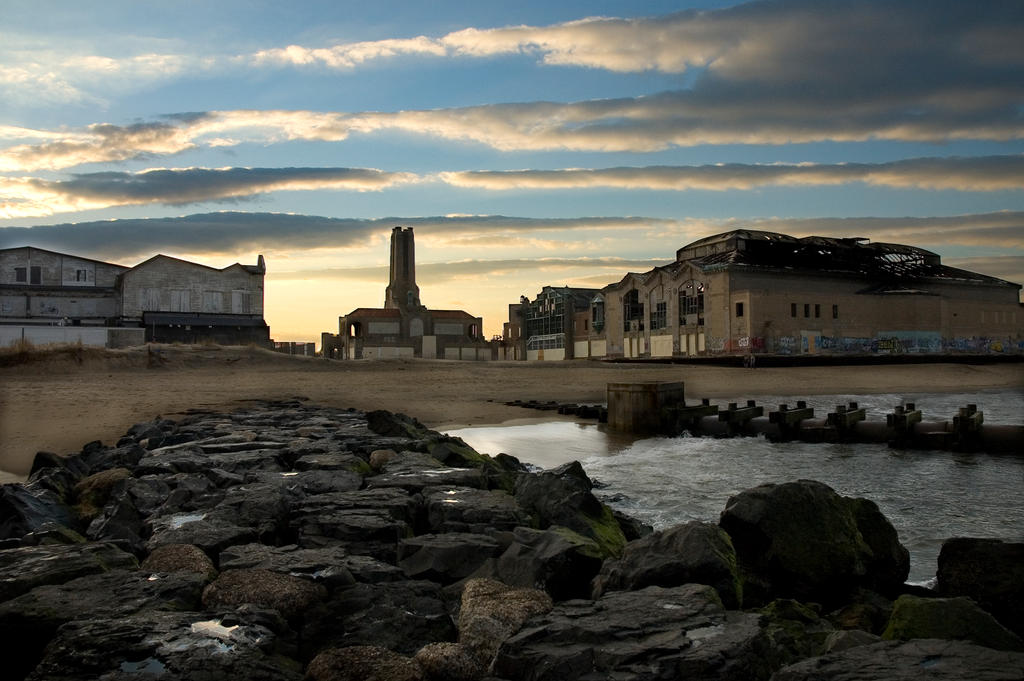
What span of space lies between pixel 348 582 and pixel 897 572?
489 cm

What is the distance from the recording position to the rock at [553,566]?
5.21 m

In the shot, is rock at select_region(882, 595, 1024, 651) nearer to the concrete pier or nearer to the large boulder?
the large boulder

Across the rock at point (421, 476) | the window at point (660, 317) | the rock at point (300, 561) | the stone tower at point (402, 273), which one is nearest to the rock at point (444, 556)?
the rock at point (300, 561)

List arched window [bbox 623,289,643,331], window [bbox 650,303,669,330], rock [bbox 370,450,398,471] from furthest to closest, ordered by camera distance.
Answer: arched window [bbox 623,289,643,331]
window [bbox 650,303,669,330]
rock [bbox 370,450,398,471]

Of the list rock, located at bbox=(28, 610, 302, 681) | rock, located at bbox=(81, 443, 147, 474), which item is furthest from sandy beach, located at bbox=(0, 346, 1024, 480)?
rock, located at bbox=(28, 610, 302, 681)

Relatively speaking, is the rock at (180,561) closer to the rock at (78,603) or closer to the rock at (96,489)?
the rock at (78,603)

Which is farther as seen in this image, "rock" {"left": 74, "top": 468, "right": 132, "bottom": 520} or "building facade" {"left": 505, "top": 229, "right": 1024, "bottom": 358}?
"building facade" {"left": 505, "top": 229, "right": 1024, "bottom": 358}

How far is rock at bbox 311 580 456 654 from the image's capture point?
4.25 m

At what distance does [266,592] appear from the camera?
4.57 metres

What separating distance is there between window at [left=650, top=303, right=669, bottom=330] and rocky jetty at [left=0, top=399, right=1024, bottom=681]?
171 ft

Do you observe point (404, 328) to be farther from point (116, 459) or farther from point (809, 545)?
point (809, 545)

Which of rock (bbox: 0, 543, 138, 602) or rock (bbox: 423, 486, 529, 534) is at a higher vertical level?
rock (bbox: 0, 543, 138, 602)

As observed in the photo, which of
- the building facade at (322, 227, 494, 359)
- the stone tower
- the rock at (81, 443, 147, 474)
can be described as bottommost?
the rock at (81, 443, 147, 474)

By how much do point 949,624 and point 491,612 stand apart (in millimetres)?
2660
